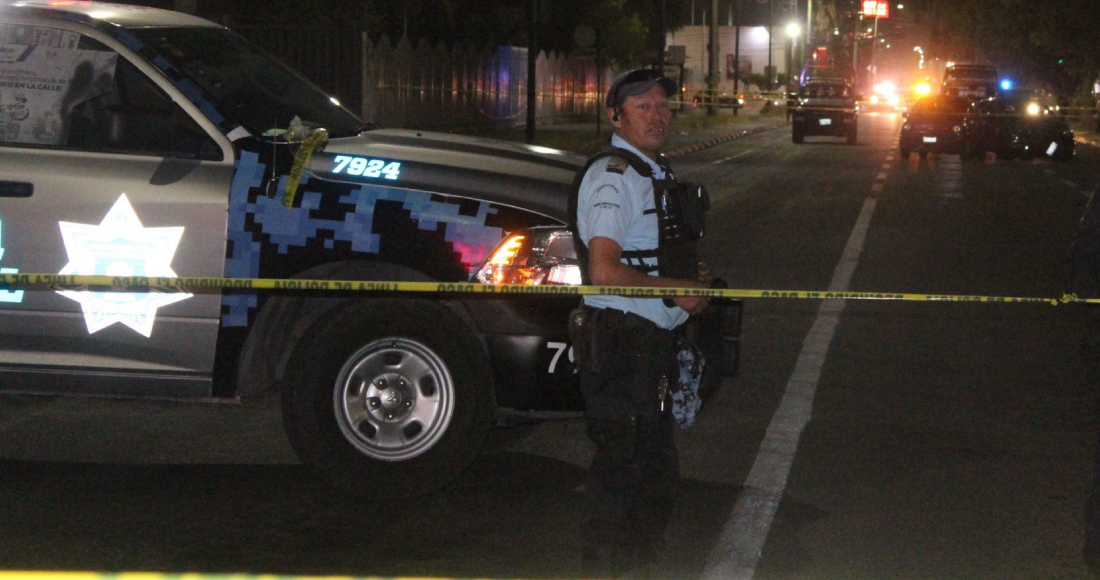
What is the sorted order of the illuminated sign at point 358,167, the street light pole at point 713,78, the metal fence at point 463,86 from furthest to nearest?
1. the street light pole at point 713,78
2. the metal fence at point 463,86
3. the illuminated sign at point 358,167

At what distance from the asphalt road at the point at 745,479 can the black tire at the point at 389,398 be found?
0.16 metres

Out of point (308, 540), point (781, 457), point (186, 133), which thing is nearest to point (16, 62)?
point (186, 133)

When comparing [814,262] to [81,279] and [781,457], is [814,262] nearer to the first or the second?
[781,457]

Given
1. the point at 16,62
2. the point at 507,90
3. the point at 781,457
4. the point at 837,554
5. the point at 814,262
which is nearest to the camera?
the point at 837,554

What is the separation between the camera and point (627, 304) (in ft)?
14.5

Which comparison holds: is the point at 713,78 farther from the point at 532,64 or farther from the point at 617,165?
the point at 617,165

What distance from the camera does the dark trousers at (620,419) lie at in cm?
441

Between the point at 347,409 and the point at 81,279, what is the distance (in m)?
1.11

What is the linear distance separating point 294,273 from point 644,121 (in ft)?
6.09

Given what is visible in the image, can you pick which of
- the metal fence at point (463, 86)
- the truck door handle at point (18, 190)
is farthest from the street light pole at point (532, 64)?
the truck door handle at point (18, 190)

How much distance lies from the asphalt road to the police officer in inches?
26.4

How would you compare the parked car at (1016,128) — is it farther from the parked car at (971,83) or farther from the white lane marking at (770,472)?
the white lane marking at (770,472)

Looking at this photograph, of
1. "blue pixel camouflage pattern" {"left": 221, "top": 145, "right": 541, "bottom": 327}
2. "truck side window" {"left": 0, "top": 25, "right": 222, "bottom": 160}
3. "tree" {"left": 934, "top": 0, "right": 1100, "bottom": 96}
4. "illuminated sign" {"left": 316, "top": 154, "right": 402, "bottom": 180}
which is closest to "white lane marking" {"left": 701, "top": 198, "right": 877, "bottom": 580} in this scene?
"blue pixel camouflage pattern" {"left": 221, "top": 145, "right": 541, "bottom": 327}

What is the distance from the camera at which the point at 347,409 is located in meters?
5.75
